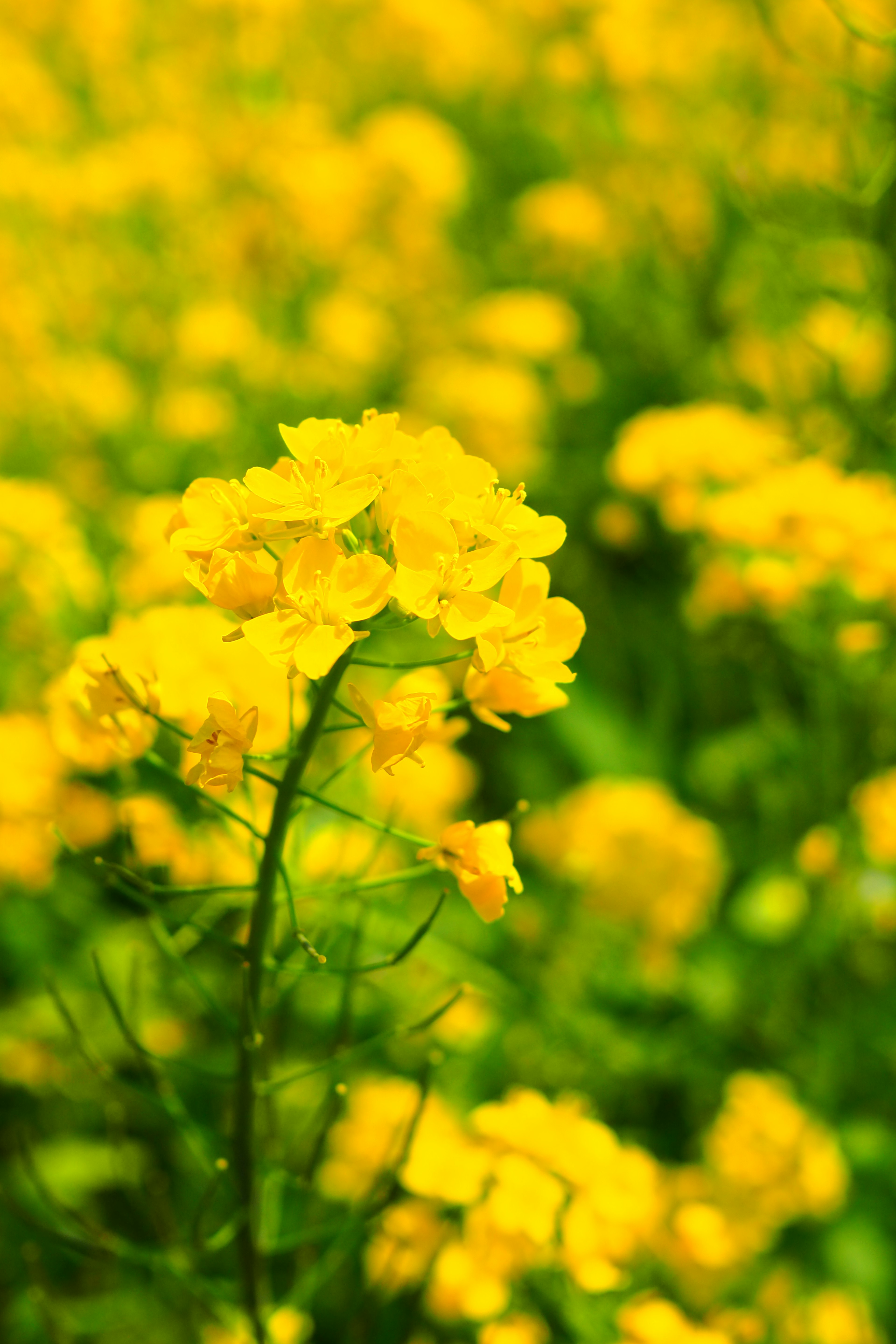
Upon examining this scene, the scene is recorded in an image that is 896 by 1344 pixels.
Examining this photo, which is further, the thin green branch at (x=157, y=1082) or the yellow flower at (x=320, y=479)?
the thin green branch at (x=157, y=1082)

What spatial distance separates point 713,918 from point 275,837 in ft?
5.34

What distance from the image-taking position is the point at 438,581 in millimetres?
786

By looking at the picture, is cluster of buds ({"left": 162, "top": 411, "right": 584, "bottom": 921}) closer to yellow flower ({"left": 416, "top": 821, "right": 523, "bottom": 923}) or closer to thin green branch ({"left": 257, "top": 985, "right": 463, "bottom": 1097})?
yellow flower ({"left": 416, "top": 821, "right": 523, "bottom": 923})

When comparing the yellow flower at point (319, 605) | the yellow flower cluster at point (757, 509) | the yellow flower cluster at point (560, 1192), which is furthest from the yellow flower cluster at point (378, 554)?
the yellow flower cluster at point (757, 509)

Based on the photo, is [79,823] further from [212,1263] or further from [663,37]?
[663,37]

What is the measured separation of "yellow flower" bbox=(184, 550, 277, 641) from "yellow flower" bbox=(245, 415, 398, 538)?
0.11 ft

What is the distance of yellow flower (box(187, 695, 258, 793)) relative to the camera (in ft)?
2.60

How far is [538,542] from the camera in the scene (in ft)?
2.72

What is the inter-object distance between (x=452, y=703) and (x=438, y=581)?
169 mm

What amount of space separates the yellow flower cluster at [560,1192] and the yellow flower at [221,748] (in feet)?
1.21

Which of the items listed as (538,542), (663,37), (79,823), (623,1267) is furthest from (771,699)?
(663,37)

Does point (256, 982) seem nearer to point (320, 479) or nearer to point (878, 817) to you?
point (320, 479)

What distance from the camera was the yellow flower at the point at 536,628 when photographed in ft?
2.80

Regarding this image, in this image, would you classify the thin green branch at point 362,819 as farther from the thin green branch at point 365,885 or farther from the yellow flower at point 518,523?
the yellow flower at point 518,523
